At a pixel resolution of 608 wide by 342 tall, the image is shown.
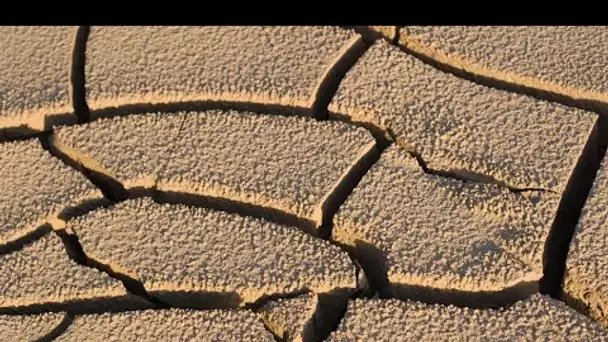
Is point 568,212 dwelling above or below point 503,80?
below

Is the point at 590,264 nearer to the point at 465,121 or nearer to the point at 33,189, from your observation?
the point at 465,121

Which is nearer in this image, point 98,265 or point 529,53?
point 98,265

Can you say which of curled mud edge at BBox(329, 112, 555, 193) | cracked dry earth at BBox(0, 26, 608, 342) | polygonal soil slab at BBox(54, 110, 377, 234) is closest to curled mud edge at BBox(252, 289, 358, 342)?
cracked dry earth at BBox(0, 26, 608, 342)

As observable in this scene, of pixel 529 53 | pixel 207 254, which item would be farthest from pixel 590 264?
pixel 207 254

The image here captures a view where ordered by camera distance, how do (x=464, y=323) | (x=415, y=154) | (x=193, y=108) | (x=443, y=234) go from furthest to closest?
(x=193, y=108) < (x=415, y=154) < (x=443, y=234) < (x=464, y=323)

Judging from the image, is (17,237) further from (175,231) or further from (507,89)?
(507,89)

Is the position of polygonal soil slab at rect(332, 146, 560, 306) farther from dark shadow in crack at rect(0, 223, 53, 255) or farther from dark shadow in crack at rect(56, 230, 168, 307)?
dark shadow in crack at rect(0, 223, 53, 255)
